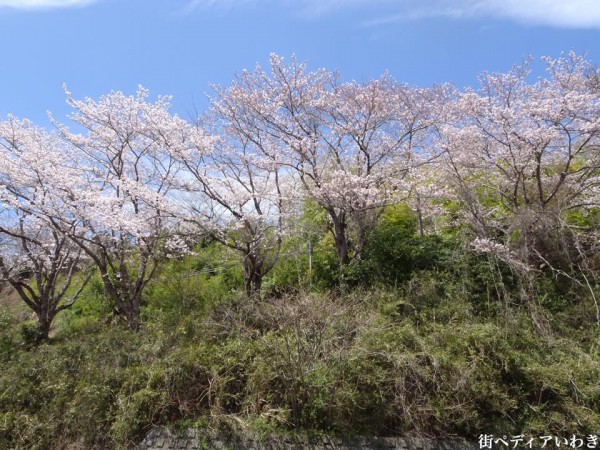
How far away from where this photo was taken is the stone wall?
496 cm

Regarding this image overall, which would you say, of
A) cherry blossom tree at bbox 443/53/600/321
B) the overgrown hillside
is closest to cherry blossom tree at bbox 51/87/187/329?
the overgrown hillside

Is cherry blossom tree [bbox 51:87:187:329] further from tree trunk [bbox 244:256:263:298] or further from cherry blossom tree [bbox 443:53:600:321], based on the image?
cherry blossom tree [bbox 443:53:600:321]

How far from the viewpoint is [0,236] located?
33.5ft

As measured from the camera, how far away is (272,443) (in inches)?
201

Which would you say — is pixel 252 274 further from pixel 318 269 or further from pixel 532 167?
pixel 532 167

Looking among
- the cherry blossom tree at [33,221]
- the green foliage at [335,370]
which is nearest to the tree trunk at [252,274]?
the green foliage at [335,370]

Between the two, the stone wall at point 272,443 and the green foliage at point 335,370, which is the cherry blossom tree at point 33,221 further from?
the stone wall at point 272,443

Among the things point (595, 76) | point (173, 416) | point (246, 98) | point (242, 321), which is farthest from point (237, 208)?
point (595, 76)

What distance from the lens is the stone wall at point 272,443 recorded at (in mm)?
4965

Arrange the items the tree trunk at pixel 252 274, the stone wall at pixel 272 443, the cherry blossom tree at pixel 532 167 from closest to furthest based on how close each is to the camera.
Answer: the stone wall at pixel 272 443 < the cherry blossom tree at pixel 532 167 < the tree trunk at pixel 252 274

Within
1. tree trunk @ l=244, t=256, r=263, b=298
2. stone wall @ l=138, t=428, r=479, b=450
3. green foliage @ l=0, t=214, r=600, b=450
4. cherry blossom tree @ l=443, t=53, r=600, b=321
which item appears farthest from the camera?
tree trunk @ l=244, t=256, r=263, b=298

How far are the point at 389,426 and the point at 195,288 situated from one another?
18.4 ft

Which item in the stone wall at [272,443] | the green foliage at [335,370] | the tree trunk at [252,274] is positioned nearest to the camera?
the stone wall at [272,443]

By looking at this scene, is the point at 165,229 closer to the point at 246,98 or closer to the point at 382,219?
the point at 246,98
